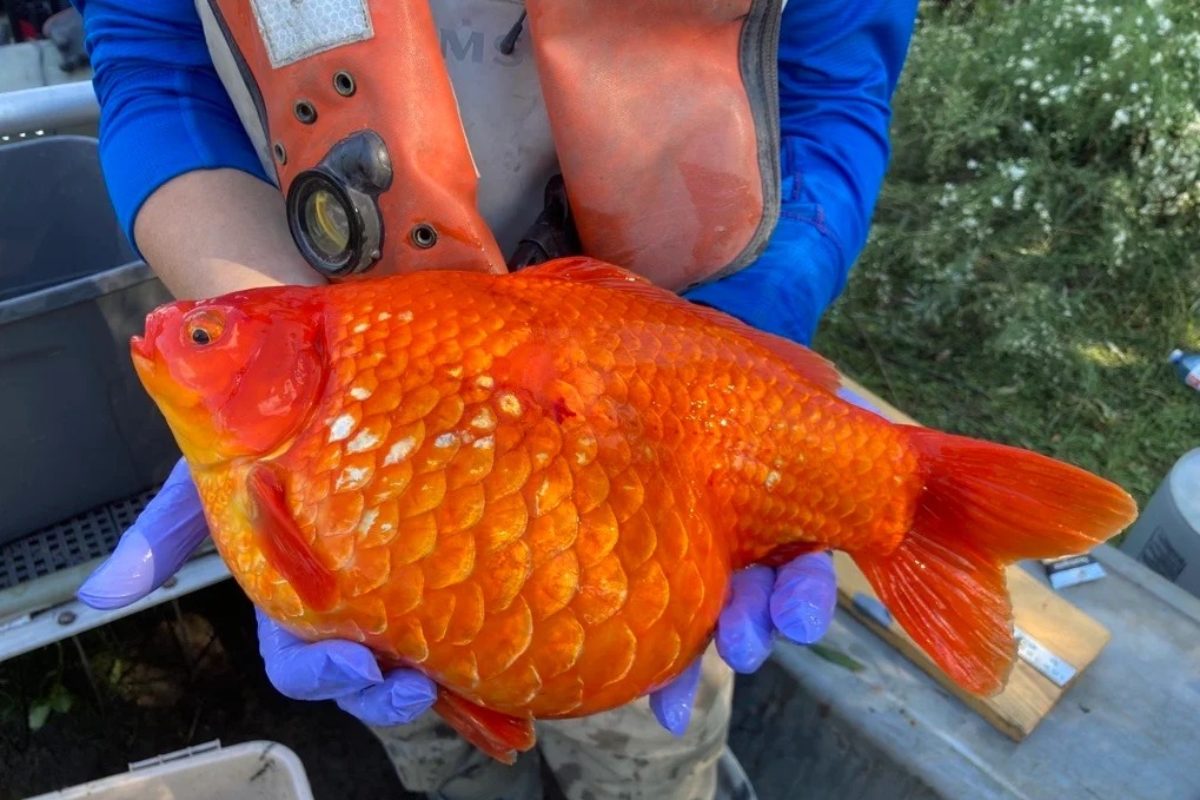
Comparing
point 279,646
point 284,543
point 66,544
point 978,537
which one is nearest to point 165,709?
point 66,544

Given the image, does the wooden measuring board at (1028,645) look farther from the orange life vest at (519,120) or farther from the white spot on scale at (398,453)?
the white spot on scale at (398,453)

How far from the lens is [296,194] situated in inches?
42.3

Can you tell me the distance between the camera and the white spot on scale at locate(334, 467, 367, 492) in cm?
83

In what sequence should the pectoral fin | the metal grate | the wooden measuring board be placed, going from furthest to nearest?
the metal grate → the wooden measuring board → the pectoral fin

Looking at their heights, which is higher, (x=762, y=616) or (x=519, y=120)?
(x=519, y=120)

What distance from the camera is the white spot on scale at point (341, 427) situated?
0.84 meters

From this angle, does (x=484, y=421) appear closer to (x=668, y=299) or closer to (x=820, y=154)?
(x=668, y=299)

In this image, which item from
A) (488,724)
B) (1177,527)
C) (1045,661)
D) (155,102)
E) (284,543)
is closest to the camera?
(284,543)

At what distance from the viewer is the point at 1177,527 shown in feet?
6.25

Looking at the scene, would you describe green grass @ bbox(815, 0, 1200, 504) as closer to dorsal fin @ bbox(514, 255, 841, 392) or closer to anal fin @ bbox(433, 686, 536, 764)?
dorsal fin @ bbox(514, 255, 841, 392)

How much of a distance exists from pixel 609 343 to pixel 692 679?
40 cm

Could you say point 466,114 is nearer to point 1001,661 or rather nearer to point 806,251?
point 806,251

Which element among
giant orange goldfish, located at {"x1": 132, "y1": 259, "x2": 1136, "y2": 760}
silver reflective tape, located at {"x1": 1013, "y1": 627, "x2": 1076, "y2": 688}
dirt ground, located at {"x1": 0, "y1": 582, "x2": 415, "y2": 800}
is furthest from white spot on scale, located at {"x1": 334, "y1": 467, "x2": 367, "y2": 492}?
dirt ground, located at {"x1": 0, "y1": 582, "x2": 415, "y2": 800}

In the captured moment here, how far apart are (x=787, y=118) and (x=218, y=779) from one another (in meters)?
1.24
